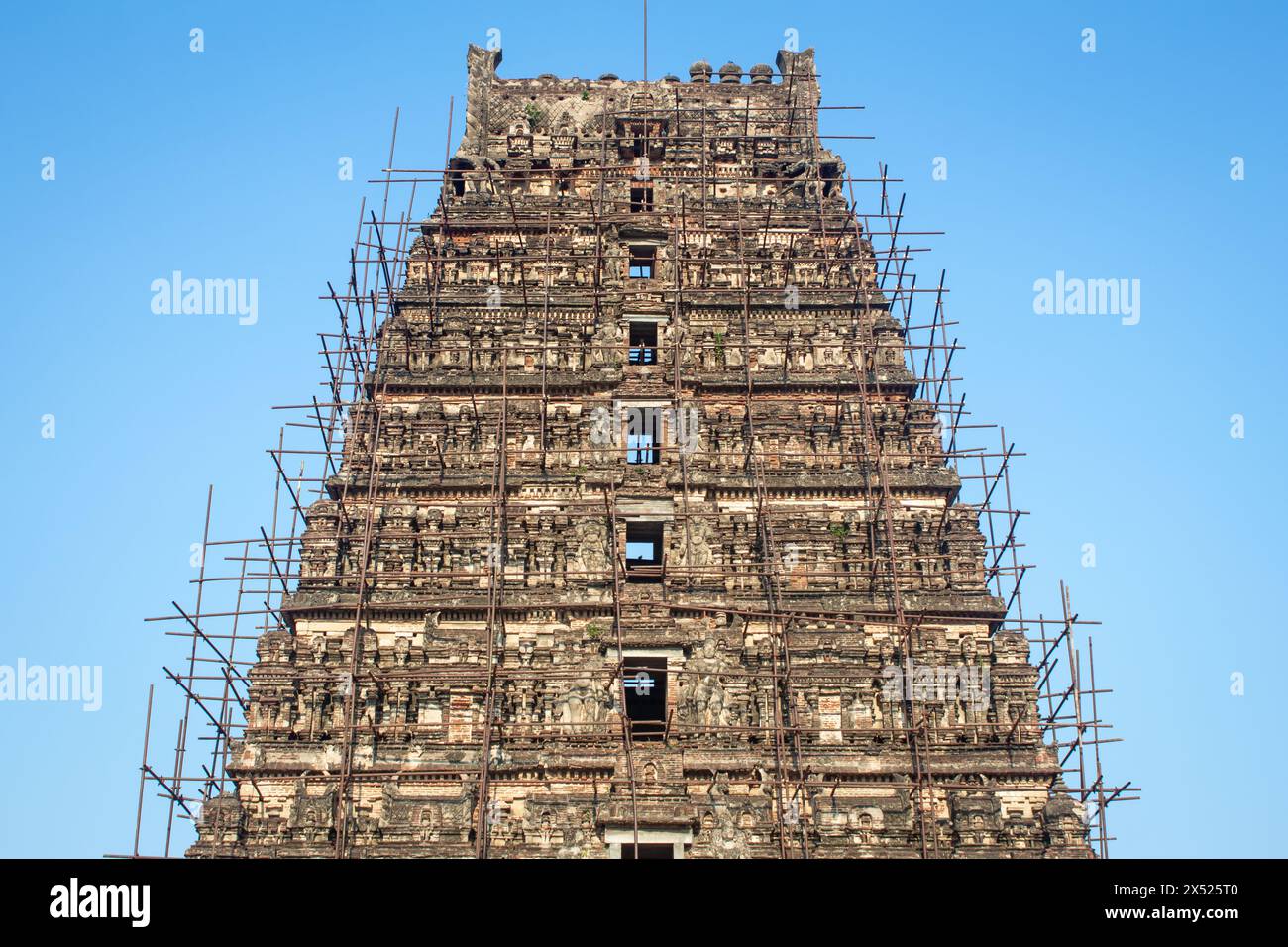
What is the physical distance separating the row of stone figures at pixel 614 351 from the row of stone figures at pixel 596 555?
3.79m

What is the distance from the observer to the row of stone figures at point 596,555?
26.8 m

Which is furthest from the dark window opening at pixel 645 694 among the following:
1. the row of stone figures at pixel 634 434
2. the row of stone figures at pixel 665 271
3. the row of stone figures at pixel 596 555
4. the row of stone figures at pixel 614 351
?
the row of stone figures at pixel 665 271

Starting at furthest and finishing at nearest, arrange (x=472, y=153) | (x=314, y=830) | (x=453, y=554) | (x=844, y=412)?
(x=472, y=153) < (x=844, y=412) < (x=453, y=554) < (x=314, y=830)

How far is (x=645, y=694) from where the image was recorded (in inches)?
1054

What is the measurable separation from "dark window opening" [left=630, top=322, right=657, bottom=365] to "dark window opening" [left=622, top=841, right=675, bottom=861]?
36.5 feet

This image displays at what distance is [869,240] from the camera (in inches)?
1305

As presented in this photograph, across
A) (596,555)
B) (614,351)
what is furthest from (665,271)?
(596,555)

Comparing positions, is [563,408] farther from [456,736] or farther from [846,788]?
[846,788]

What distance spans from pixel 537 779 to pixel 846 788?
4.65 metres
